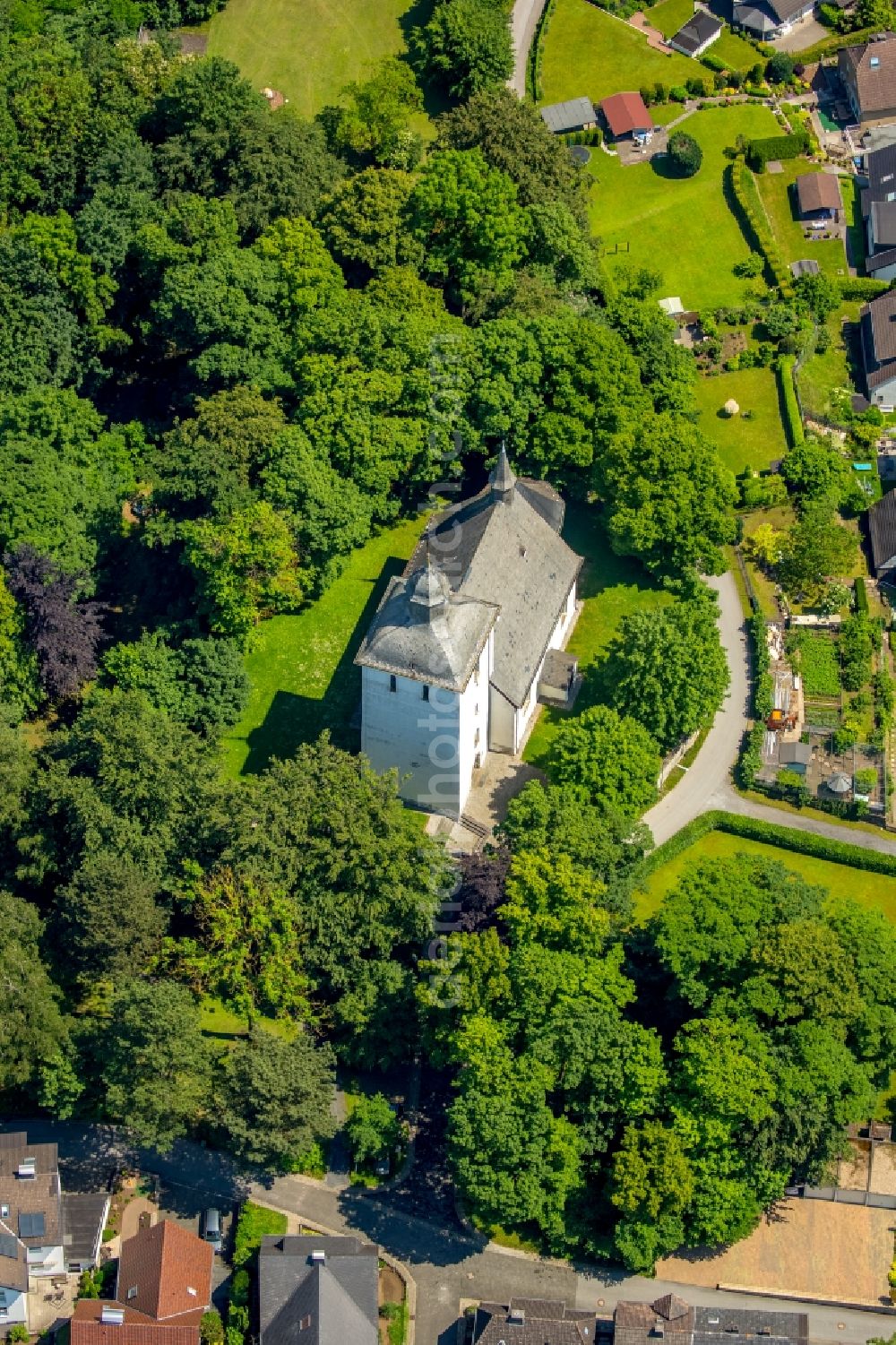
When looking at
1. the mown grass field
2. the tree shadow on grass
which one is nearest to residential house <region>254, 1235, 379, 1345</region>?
the tree shadow on grass

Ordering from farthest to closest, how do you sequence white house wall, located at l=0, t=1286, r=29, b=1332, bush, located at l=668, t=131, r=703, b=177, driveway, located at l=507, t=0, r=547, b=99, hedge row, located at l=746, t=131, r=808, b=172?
driveway, located at l=507, t=0, r=547, b=99, hedge row, located at l=746, t=131, r=808, b=172, bush, located at l=668, t=131, r=703, b=177, white house wall, located at l=0, t=1286, r=29, b=1332

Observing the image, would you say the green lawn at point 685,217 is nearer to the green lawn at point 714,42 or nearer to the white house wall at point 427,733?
the green lawn at point 714,42

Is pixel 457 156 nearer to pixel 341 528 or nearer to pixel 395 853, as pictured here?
pixel 341 528

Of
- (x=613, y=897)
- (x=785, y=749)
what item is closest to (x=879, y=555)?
(x=785, y=749)

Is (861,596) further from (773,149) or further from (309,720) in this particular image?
(773,149)

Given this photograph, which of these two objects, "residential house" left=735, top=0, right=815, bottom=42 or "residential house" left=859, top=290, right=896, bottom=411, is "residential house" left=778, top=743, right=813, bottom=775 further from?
"residential house" left=735, top=0, right=815, bottom=42

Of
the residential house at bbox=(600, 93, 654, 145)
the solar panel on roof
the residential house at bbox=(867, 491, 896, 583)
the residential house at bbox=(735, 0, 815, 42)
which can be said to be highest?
the residential house at bbox=(735, 0, 815, 42)
